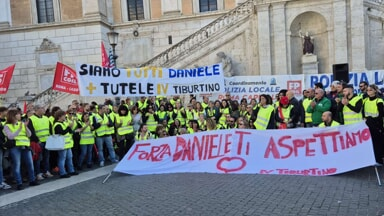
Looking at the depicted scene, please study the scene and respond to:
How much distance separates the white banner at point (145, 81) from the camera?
10.2 meters

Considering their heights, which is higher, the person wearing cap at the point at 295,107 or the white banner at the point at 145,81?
the white banner at the point at 145,81

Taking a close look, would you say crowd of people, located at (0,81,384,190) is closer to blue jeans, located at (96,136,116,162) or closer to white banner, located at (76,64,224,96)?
blue jeans, located at (96,136,116,162)

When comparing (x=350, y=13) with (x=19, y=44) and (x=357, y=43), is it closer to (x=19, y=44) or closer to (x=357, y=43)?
(x=357, y=43)

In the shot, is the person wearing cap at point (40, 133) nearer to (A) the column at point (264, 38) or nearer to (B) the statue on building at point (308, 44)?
(A) the column at point (264, 38)

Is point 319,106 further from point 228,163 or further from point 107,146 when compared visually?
point 107,146

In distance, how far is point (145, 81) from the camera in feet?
37.3

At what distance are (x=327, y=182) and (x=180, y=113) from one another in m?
6.71

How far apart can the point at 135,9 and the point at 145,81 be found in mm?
17673

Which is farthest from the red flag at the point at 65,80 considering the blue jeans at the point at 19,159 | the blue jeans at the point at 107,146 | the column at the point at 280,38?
the column at the point at 280,38

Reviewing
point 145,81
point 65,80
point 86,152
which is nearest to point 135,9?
point 65,80

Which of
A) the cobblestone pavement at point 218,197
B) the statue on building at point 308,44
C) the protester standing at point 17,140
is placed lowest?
the cobblestone pavement at point 218,197

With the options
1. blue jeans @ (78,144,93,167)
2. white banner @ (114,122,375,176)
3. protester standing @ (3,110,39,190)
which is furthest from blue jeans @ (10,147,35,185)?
white banner @ (114,122,375,176)

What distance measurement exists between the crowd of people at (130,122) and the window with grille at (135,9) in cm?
1575

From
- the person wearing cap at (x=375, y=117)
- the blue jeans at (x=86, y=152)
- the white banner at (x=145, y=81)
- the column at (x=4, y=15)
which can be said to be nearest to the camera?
the person wearing cap at (x=375, y=117)
